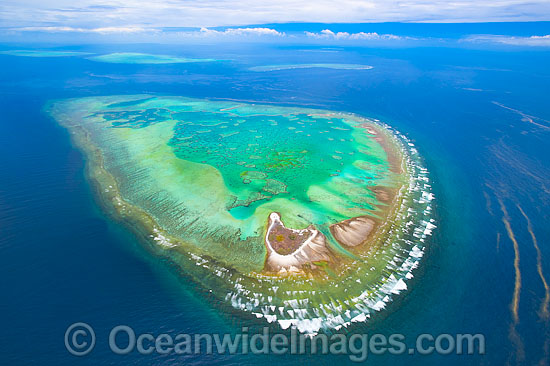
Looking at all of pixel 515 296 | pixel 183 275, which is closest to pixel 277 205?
pixel 183 275

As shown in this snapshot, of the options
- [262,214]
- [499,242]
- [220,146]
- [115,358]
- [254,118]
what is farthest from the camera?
[254,118]

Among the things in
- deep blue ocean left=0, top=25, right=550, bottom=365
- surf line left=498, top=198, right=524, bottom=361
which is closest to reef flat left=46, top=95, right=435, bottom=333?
deep blue ocean left=0, top=25, right=550, bottom=365

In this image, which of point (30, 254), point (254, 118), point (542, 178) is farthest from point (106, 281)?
point (542, 178)

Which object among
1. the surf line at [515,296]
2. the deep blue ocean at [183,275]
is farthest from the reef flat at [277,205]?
the surf line at [515,296]

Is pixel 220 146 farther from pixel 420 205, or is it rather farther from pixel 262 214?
pixel 420 205

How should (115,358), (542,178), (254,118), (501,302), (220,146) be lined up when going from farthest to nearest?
(254,118), (220,146), (542,178), (501,302), (115,358)

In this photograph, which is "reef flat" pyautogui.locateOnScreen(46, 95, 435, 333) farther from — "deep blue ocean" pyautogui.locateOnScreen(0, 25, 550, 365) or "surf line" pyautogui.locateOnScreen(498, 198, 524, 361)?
"surf line" pyautogui.locateOnScreen(498, 198, 524, 361)

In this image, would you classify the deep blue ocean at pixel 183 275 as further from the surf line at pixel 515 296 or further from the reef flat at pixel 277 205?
the reef flat at pixel 277 205

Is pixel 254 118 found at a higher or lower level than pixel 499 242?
lower
